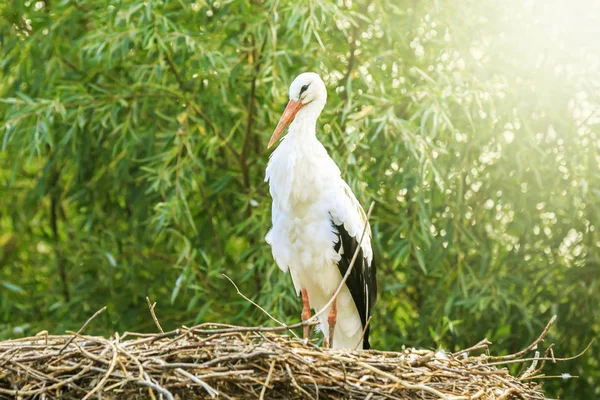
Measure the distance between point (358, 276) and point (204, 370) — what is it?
1.56 metres

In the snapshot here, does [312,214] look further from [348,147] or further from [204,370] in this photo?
[204,370]

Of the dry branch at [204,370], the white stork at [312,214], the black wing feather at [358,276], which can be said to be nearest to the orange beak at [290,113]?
the white stork at [312,214]

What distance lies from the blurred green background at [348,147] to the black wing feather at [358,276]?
25.5 inches

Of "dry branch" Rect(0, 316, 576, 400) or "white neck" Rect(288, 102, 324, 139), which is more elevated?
"white neck" Rect(288, 102, 324, 139)

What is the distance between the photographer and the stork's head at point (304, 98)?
423 centimetres

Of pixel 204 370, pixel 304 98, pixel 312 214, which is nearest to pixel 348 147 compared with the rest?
pixel 304 98

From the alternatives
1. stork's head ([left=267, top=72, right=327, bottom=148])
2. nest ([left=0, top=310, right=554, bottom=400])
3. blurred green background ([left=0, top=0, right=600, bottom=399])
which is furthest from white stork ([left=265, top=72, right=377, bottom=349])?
nest ([left=0, top=310, right=554, bottom=400])

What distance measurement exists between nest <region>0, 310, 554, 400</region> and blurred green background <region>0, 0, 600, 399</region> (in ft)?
6.26

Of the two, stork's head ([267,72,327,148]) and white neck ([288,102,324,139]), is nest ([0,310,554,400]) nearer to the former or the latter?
white neck ([288,102,324,139])

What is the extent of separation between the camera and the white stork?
4105 millimetres

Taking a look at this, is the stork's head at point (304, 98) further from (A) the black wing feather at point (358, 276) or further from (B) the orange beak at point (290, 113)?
(A) the black wing feather at point (358, 276)

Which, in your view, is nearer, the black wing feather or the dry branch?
the dry branch

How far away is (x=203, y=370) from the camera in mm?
2832

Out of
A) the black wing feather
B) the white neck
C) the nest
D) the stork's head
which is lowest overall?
the black wing feather
